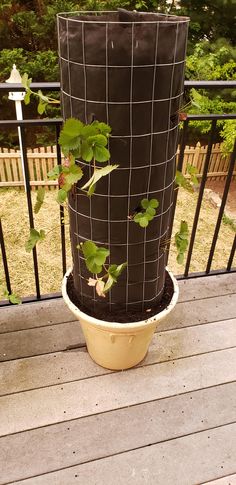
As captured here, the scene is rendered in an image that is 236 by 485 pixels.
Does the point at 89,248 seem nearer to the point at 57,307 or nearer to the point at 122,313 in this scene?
the point at 122,313

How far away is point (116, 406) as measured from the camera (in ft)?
4.94

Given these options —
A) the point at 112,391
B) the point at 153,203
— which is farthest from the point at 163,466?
the point at 153,203

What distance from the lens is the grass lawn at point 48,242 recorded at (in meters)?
4.34

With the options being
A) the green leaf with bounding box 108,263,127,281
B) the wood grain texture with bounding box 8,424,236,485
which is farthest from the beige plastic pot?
the wood grain texture with bounding box 8,424,236,485

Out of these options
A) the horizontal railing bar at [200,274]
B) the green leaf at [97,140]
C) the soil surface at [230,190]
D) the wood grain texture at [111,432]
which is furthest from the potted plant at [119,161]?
the soil surface at [230,190]

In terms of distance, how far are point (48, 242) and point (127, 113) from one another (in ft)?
13.6

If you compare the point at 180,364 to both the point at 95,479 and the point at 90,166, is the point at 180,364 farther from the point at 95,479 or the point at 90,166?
the point at 90,166

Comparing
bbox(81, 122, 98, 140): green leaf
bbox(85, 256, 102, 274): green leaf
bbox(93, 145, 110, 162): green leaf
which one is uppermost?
bbox(81, 122, 98, 140): green leaf

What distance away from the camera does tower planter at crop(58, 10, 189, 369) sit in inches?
38.9

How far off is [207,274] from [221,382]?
702 millimetres

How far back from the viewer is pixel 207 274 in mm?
2184

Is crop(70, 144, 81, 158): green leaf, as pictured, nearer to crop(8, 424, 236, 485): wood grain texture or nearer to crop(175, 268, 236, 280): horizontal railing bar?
crop(8, 424, 236, 485): wood grain texture

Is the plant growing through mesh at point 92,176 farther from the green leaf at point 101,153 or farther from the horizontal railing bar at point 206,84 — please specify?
the horizontal railing bar at point 206,84

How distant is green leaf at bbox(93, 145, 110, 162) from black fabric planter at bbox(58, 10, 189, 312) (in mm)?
77
